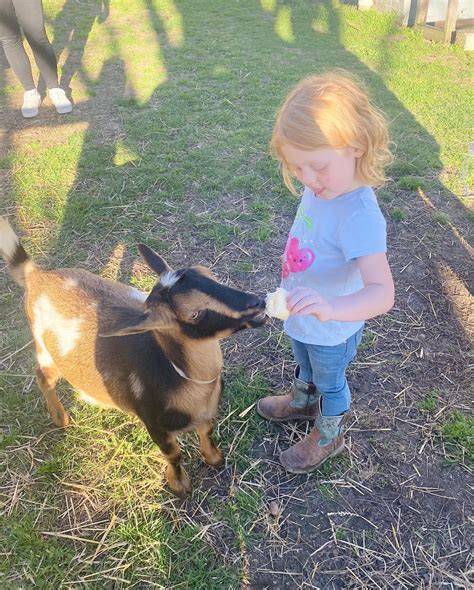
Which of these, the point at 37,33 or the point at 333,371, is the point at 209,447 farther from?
the point at 37,33

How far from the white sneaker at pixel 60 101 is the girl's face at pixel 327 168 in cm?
518

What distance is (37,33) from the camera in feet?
18.5

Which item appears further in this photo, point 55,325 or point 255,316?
point 55,325

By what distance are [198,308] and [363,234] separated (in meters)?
0.72

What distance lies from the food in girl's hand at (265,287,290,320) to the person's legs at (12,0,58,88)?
5.32 meters

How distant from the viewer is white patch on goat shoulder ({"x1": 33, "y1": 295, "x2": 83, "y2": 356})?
2.61m

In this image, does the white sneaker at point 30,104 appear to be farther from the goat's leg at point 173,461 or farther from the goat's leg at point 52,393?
the goat's leg at point 173,461

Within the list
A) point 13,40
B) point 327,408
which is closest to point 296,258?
point 327,408

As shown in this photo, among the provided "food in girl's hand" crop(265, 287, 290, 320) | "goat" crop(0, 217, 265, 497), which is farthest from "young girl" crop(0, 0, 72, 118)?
"food in girl's hand" crop(265, 287, 290, 320)

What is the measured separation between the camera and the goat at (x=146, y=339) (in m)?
2.03

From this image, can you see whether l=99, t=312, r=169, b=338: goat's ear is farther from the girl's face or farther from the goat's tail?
the goat's tail

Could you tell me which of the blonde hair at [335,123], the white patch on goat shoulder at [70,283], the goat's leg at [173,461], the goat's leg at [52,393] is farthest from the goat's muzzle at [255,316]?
the goat's leg at [52,393]

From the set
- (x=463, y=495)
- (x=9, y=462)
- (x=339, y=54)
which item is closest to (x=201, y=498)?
(x=9, y=462)

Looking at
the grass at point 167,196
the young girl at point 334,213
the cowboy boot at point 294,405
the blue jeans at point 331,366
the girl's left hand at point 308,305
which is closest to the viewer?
the girl's left hand at point 308,305
